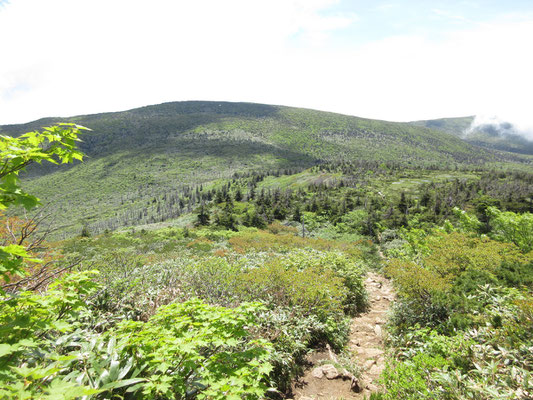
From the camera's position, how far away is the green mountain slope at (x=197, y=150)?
10944 centimetres

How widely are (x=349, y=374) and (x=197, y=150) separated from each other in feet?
490

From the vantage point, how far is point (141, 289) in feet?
20.4

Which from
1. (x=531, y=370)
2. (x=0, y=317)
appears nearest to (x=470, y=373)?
(x=531, y=370)

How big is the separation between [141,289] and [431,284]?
25.0 feet

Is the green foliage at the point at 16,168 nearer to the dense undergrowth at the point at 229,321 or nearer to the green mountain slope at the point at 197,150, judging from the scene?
the dense undergrowth at the point at 229,321

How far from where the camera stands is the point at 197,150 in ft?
475

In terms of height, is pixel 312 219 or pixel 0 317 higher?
pixel 0 317

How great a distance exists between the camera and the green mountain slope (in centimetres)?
10944

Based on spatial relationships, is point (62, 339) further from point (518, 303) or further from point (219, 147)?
point (219, 147)

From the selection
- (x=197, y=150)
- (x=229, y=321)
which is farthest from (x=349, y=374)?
(x=197, y=150)

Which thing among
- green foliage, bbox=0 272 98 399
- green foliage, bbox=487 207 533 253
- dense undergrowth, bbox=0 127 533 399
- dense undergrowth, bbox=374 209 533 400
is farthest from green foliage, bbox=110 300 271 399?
green foliage, bbox=487 207 533 253

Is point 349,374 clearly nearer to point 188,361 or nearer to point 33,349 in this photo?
point 188,361

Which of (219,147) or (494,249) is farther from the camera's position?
(219,147)

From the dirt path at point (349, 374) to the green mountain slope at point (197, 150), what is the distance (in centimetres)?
9027
